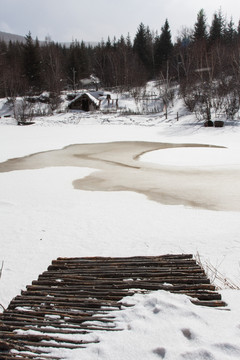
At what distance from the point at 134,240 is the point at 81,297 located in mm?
3652

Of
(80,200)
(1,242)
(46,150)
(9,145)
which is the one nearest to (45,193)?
(80,200)

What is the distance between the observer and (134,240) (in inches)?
260

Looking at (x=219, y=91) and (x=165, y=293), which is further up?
(x=219, y=91)

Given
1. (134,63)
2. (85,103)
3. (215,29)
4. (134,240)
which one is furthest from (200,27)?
(134,240)

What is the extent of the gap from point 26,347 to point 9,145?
2022 cm

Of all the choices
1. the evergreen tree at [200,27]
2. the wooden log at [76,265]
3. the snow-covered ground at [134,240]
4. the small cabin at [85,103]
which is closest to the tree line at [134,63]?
the evergreen tree at [200,27]

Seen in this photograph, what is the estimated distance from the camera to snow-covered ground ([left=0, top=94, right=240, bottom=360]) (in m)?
2.30

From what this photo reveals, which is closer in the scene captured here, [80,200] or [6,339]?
[6,339]

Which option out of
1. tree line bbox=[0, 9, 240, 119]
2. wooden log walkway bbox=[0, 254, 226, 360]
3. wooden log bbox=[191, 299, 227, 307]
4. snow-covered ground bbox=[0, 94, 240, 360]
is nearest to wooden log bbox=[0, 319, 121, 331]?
wooden log walkway bbox=[0, 254, 226, 360]

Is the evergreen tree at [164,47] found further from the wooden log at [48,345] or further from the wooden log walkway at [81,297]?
the wooden log at [48,345]

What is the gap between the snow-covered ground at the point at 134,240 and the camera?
7.54ft

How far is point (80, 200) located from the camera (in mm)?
9297

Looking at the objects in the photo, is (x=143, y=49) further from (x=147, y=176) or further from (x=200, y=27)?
(x=147, y=176)

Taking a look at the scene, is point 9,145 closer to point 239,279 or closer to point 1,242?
point 1,242
